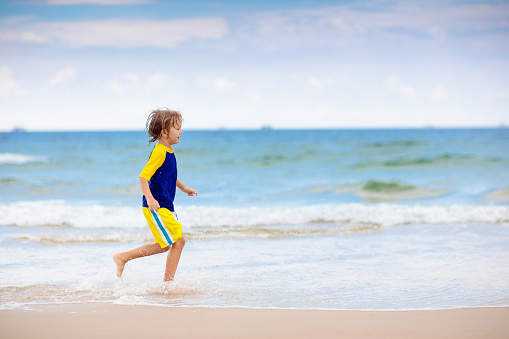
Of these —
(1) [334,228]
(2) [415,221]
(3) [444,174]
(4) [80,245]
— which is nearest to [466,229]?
(2) [415,221]

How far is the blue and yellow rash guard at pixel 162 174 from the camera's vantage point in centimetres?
432

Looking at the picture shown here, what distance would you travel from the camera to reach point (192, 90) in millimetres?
36031

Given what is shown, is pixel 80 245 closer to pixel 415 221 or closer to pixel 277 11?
pixel 415 221

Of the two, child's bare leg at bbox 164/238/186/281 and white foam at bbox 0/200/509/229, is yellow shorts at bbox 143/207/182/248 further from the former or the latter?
white foam at bbox 0/200/509/229

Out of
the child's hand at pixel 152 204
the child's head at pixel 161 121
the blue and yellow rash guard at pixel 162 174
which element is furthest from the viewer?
the child's head at pixel 161 121

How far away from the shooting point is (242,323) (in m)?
3.68

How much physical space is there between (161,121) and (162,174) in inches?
18.0

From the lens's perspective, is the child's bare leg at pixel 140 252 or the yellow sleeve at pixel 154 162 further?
the child's bare leg at pixel 140 252

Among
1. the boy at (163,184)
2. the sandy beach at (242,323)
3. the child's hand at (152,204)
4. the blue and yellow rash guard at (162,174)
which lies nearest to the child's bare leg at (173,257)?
the boy at (163,184)

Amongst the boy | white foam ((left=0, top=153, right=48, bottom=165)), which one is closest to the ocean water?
the boy

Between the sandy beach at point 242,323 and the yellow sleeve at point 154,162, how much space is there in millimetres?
1081

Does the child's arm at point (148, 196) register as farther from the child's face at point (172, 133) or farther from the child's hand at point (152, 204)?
the child's face at point (172, 133)

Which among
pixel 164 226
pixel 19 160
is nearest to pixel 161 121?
pixel 164 226

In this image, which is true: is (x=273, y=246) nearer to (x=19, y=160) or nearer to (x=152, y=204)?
(x=152, y=204)
